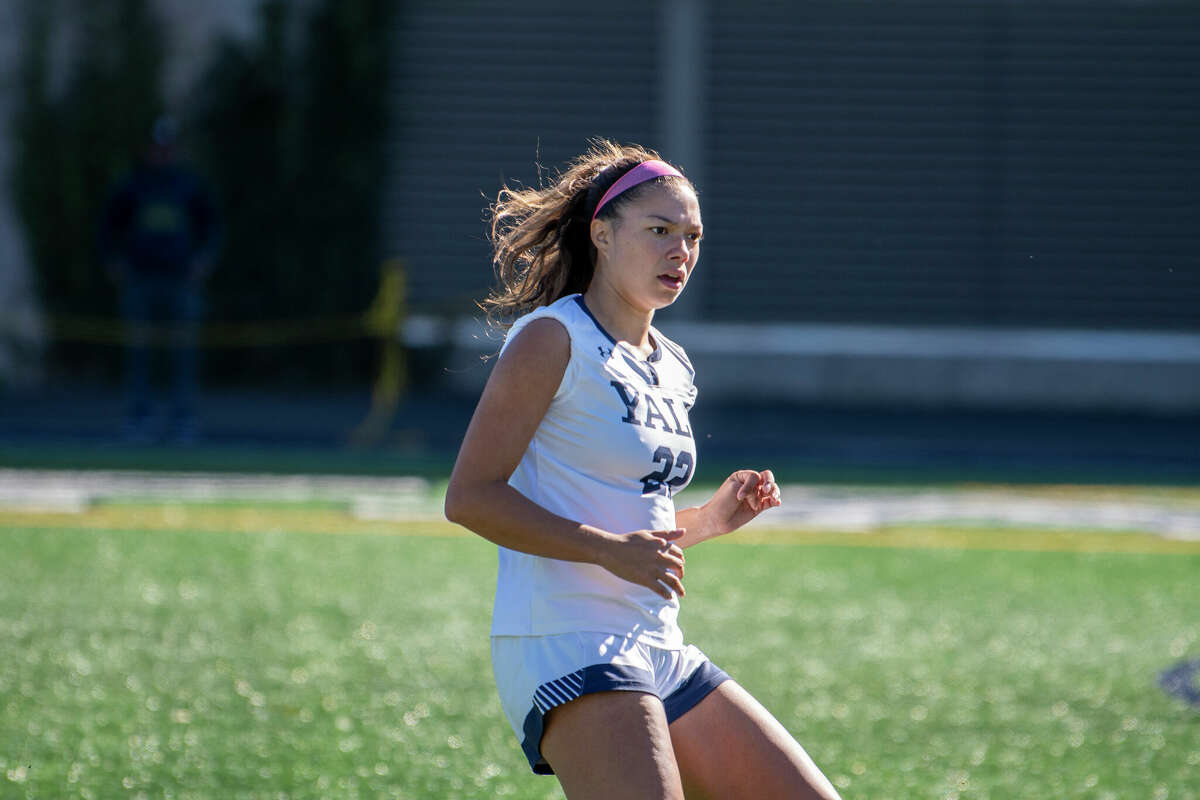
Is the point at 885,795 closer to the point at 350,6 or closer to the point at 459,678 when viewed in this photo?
the point at 459,678

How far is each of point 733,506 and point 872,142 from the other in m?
14.5

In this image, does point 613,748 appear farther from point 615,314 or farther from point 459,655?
point 459,655

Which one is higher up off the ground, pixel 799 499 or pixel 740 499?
pixel 740 499

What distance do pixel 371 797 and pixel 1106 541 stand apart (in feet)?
20.2

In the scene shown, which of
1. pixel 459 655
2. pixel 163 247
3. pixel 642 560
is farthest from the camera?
pixel 163 247

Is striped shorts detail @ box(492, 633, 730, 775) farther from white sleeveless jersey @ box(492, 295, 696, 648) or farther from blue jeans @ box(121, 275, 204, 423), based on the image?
blue jeans @ box(121, 275, 204, 423)

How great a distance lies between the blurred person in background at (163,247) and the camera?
44.4 feet

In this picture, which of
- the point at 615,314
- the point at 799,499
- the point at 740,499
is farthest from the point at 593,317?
the point at 799,499

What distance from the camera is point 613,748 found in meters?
3.02

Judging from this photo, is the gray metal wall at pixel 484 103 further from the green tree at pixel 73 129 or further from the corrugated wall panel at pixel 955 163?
the green tree at pixel 73 129

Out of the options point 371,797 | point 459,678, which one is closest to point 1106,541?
point 459,678

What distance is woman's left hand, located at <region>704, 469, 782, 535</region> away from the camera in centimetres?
352

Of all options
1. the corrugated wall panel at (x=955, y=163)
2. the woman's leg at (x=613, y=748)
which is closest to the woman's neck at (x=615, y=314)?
the woman's leg at (x=613, y=748)

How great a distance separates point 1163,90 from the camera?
17234mm
